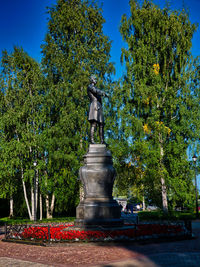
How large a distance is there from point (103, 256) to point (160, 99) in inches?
826

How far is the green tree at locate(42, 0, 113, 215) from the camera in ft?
92.7

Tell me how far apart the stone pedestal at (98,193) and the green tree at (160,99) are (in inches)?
438

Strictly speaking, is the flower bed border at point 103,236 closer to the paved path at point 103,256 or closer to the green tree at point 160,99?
the paved path at point 103,256

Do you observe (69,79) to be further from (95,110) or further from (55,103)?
(95,110)

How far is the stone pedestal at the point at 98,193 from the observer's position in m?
15.2

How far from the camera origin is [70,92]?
3008cm

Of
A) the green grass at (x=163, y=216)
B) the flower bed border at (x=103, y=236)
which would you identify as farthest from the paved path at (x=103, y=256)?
the green grass at (x=163, y=216)

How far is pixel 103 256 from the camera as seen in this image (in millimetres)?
10055

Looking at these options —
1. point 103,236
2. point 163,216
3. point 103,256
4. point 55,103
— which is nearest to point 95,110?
point 103,236

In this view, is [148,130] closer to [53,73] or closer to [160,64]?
[160,64]

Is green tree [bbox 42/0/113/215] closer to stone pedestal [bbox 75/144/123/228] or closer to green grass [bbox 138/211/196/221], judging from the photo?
green grass [bbox 138/211/196/221]

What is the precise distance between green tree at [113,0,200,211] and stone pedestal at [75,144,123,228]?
11125mm

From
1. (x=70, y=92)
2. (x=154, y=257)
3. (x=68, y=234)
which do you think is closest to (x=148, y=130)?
(x=70, y=92)

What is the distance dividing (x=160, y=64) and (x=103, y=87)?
578 cm
